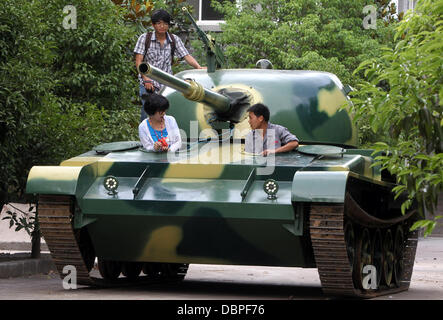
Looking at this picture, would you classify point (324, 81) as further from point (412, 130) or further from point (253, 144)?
point (412, 130)

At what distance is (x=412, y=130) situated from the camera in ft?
25.7

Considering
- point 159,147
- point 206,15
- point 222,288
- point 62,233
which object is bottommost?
point 222,288

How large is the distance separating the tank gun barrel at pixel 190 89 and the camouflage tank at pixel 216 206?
0.01 metres

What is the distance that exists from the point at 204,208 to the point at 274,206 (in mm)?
654

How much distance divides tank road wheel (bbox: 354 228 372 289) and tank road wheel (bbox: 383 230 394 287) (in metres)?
0.81

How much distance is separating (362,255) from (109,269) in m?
2.71

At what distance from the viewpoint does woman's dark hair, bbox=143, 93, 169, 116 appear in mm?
10188

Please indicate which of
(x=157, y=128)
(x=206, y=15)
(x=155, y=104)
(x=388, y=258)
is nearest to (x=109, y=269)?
(x=157, y=128)

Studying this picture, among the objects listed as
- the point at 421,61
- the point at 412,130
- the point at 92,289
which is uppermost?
the point at 421,61

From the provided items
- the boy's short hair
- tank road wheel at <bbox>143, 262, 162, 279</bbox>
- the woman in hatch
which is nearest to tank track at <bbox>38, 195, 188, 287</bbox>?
the woman in hatch

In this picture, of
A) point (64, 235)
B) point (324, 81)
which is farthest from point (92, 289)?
point (324, 81)

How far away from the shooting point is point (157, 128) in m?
10.3

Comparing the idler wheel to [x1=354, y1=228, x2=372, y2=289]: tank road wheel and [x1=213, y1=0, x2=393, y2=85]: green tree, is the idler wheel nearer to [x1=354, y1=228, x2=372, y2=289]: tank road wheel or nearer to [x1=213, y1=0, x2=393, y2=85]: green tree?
[x1=354, y1=228, x2=372, y2=289]: tank road wheel

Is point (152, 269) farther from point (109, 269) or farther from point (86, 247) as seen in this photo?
Result: point (86, 247)
